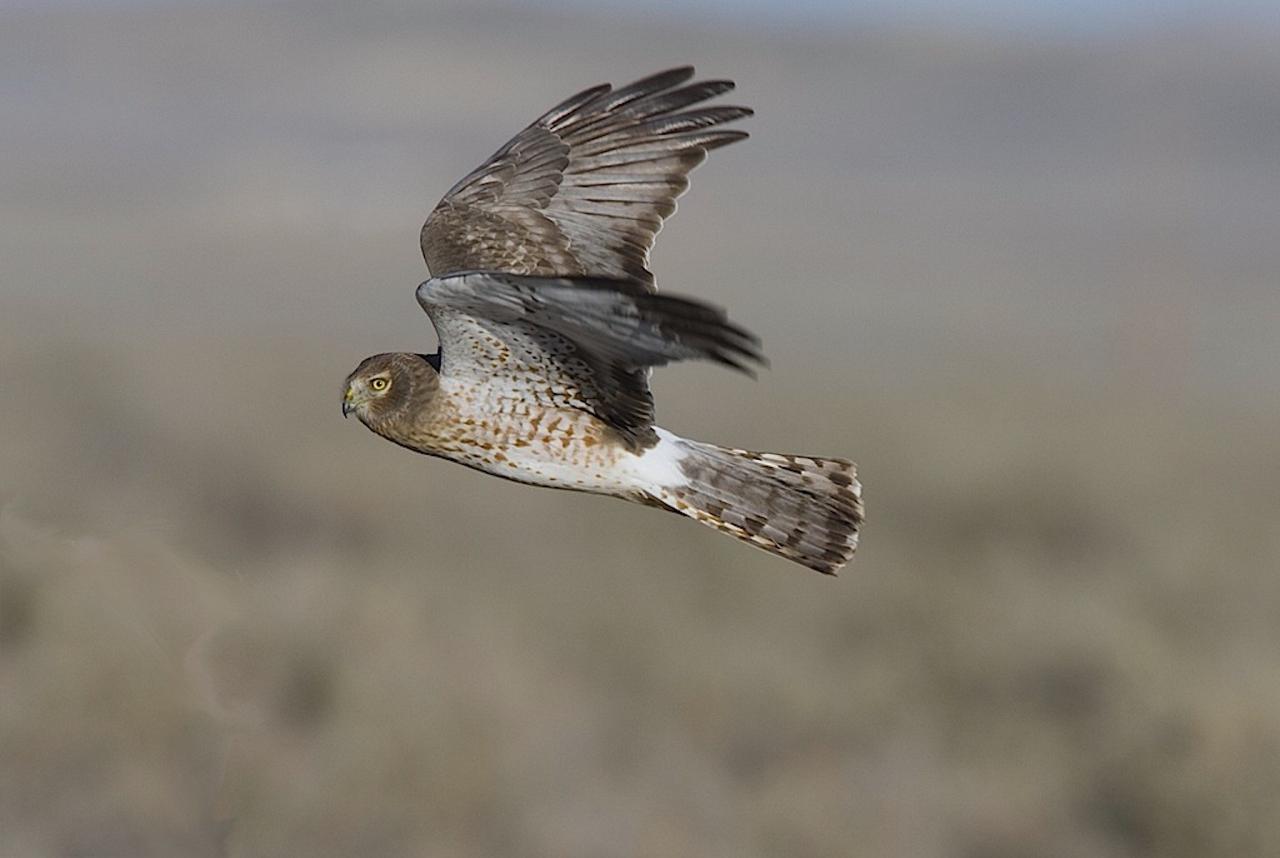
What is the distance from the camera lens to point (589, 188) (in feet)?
27.2

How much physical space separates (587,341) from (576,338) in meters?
0.05

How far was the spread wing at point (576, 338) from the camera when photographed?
5.88 metres

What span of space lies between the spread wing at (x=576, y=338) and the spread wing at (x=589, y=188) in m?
0.85

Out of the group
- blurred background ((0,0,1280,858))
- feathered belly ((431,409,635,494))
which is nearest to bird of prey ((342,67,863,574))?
feathered belly ((431,409,635,494))

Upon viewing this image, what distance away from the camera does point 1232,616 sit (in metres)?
14.7

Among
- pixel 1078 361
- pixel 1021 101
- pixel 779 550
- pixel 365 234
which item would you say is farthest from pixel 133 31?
pixel 779 550

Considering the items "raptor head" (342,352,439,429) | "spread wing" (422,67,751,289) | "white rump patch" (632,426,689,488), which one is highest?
"spread wing" (422,67,751,289)

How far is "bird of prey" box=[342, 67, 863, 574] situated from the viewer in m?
6.42

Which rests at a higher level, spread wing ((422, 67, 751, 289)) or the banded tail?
spread wing ((422, 67, 751, 289))

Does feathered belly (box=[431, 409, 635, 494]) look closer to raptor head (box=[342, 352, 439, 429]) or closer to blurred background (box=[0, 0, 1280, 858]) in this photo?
raptor head (box=[342, 352, 439, 429])

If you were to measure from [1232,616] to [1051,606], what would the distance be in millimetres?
1618

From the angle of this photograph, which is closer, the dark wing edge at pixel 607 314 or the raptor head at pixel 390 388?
the dark wing edge at pixel 607 314

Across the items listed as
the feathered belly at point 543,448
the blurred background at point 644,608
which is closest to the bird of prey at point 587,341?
the feathered belly at point 543,448

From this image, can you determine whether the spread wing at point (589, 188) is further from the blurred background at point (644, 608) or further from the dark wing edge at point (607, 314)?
the blurred background at point (644, 608)
